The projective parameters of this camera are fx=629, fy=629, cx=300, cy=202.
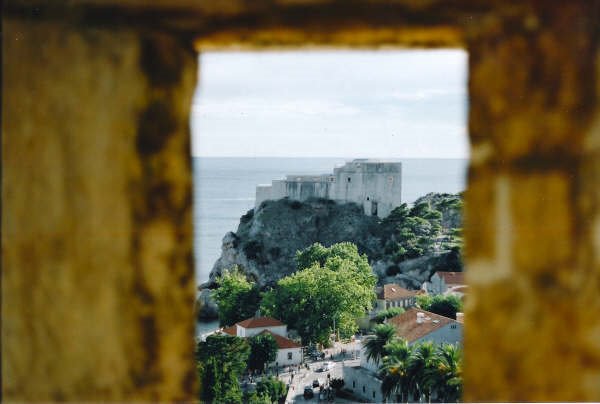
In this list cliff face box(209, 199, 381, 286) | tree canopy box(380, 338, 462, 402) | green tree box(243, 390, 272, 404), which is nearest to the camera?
tree canopy box(380, 338, 462, 402)

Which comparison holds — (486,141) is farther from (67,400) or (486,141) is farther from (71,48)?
(67,400)

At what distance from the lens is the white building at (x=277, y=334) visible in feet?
126

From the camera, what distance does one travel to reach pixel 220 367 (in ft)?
90.6

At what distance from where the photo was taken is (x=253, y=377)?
3612cm

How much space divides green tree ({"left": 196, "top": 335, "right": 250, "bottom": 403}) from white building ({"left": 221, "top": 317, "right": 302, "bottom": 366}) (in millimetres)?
8345

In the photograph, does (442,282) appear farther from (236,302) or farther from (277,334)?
(277,334)

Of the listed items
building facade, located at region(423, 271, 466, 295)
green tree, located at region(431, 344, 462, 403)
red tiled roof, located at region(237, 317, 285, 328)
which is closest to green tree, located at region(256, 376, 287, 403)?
red tiled roof, located at region(237, 317, 285, 328)

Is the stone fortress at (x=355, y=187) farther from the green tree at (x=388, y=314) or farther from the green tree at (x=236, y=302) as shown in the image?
the green tree at (x=388, y=314)

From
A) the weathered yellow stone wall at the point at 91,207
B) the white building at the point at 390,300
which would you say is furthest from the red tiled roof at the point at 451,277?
the weathered yellow stone wall at the point at 91,207

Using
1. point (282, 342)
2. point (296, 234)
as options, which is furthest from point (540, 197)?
point (296, 234)

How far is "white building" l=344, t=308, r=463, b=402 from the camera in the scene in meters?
32.1

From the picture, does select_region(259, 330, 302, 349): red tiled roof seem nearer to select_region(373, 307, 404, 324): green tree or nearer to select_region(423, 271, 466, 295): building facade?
select_region(373, 307, 404, 324): green tree

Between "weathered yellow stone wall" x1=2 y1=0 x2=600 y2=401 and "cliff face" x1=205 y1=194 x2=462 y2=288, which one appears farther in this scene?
"cliff face" x1=205 y1=194 x2=462 y2=288

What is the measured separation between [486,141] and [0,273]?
3.74 feet
